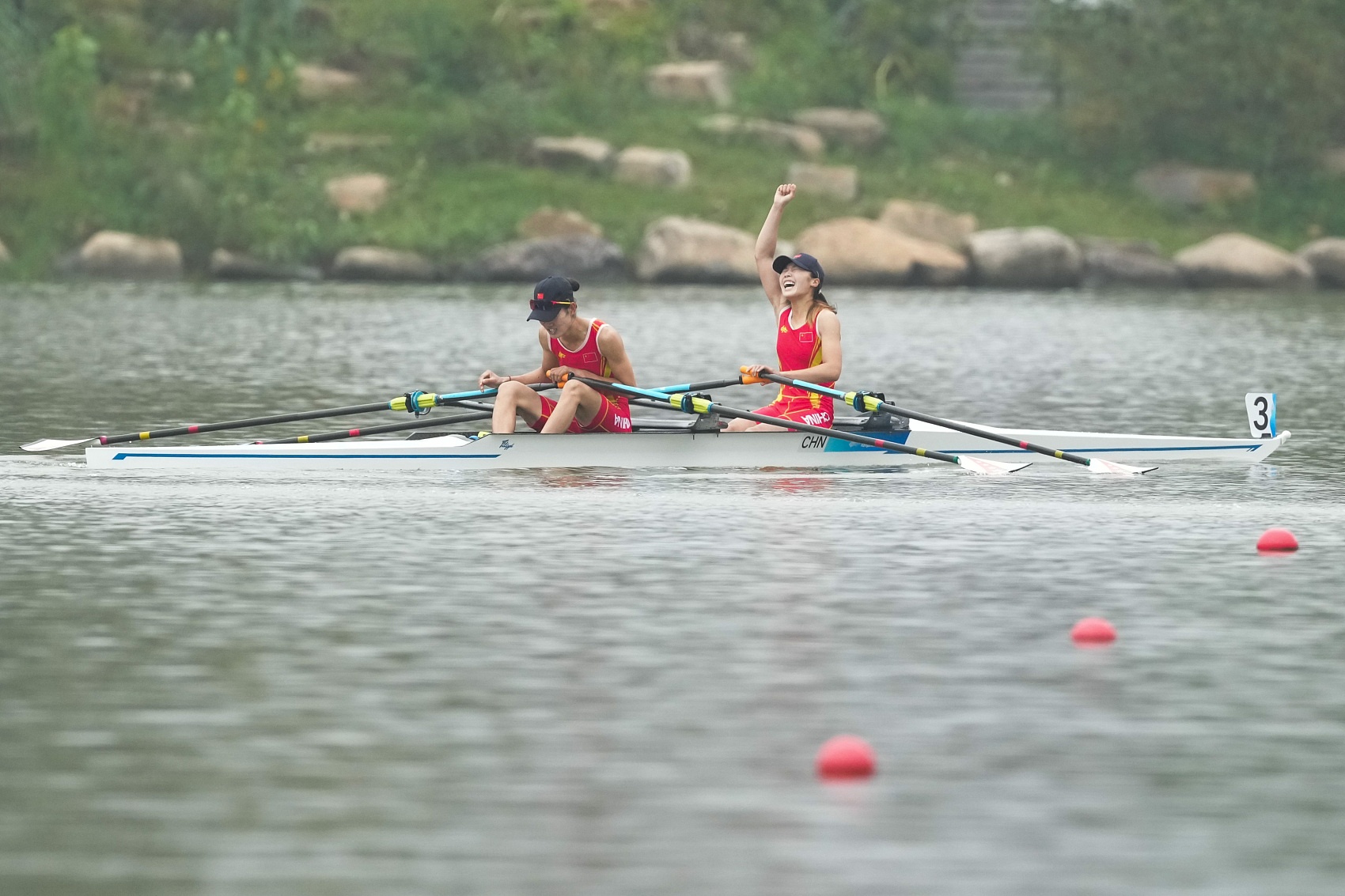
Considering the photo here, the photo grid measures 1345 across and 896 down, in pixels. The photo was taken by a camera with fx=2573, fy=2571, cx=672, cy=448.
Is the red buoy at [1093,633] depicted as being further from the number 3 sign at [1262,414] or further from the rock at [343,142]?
the rock at [343,142]

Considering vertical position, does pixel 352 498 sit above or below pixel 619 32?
below

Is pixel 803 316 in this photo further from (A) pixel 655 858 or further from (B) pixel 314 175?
(B) pixel 314 175

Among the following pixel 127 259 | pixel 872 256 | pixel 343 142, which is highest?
pixel 343 142

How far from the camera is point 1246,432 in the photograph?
71.2ft

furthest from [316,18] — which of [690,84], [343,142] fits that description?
[690,84]

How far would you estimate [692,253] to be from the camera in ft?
167

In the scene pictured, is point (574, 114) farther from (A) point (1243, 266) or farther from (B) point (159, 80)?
(A) point (1243, 266)

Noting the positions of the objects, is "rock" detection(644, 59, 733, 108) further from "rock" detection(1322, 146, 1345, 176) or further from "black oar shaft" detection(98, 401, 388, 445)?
"black oar shaft" detection(98, 401, 388, 445)

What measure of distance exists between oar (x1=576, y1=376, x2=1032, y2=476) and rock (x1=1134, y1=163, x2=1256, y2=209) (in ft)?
137

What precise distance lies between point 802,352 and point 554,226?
1349 inches

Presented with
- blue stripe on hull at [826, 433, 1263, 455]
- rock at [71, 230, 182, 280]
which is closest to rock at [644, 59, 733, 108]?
rock at [71, 230, 182, 280]

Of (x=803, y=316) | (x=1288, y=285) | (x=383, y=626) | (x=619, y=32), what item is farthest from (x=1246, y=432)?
(x=619, y=32)

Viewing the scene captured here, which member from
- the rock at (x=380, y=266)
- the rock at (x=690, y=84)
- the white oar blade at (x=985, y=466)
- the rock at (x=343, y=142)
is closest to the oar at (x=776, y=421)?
the white oar blade at (x=985, y=466)

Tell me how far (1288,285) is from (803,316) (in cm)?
3628
